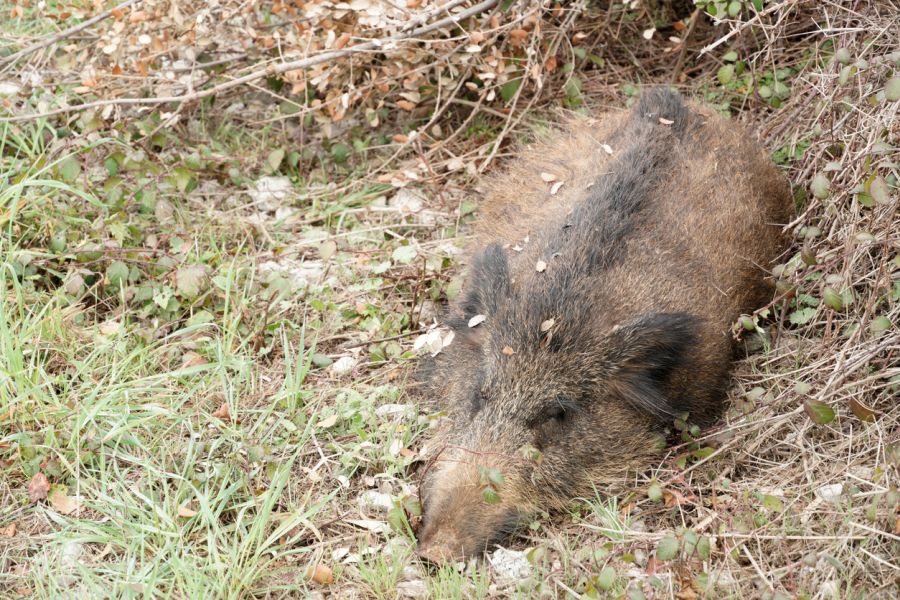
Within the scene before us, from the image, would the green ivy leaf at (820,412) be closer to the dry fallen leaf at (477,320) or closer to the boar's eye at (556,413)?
the boar's eye at (556,413)

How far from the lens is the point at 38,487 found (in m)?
3.57

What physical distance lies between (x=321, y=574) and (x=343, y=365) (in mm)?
1269

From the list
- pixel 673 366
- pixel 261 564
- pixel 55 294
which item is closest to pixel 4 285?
pixel 55 294

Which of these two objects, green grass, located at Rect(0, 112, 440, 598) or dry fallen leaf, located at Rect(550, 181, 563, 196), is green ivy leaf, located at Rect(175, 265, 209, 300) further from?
dry fallen leaf, located at Rect(550, 181, 563, 196)

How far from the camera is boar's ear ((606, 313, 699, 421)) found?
12.1 feet

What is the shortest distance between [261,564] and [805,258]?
7.55ft

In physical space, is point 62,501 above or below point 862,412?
below

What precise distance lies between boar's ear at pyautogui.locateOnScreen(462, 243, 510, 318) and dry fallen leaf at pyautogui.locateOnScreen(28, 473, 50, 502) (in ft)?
6.10

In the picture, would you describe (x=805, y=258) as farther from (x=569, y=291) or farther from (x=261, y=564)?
(x=261, y=564)

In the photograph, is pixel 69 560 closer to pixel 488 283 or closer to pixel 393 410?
pixel 393 410

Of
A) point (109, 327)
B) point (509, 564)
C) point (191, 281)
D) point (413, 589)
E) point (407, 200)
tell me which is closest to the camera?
point (413, 589)

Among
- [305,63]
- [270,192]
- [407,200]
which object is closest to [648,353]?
[407,200]

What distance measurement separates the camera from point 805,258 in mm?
3381

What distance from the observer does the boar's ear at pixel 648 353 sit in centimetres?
369
